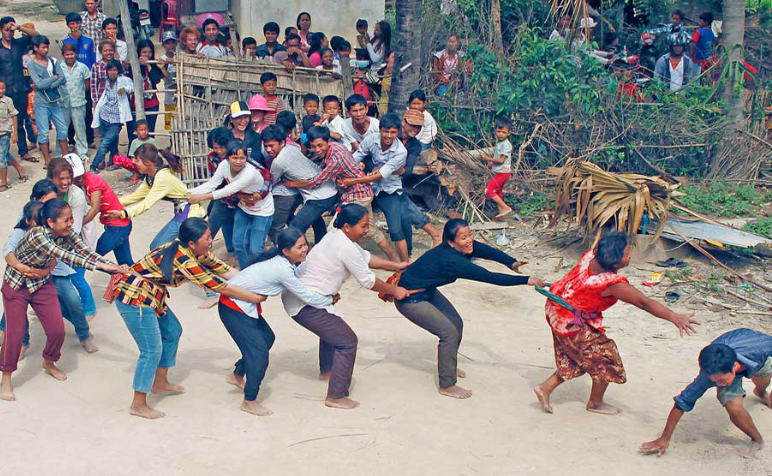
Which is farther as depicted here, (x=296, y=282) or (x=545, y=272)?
(x=545, y=272)

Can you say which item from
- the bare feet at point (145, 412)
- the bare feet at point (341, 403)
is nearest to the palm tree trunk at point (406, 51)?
the bare feet at point (341, 403)

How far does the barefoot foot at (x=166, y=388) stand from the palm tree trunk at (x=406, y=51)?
17.6ft

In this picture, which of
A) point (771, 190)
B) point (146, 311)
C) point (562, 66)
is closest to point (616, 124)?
point (562, 66)

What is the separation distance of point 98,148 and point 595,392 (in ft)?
26.9

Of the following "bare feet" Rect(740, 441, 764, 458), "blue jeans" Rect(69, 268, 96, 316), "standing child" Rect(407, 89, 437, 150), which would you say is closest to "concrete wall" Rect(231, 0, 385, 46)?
"standing child" Rect(407, 89, 437, 150)

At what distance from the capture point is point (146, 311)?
5.93m

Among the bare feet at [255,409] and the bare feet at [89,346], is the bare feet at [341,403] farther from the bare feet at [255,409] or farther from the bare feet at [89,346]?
the bare feet at [89,346]

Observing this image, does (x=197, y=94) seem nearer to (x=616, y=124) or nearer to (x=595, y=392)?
(x=616, y=124)

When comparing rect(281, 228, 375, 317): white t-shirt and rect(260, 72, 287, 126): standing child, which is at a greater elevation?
rect(260, 72, 287, 126): standing child

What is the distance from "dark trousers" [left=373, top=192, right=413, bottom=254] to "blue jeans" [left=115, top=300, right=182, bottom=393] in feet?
9.80

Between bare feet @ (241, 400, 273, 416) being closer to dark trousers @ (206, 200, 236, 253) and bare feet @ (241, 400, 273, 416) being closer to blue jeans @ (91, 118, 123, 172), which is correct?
dark trousers @ (206, 200, 236, 253)

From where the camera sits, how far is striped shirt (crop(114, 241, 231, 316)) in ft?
19.1

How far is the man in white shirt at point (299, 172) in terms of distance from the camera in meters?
8.30

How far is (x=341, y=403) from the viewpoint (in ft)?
20.7
